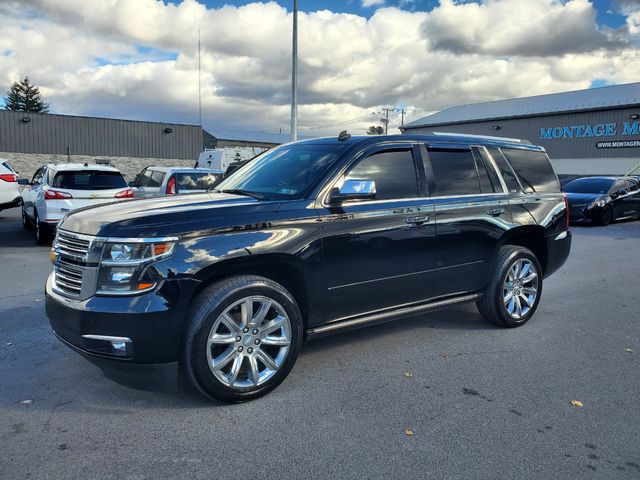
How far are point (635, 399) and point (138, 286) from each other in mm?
3515

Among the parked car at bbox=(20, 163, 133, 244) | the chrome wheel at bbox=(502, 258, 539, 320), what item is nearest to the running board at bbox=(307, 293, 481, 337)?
the chrome wheel at bbox=(502, 258, 539, 320)

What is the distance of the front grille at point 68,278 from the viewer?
3555 mm

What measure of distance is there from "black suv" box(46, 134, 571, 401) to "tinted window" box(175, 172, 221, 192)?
6.30 metres

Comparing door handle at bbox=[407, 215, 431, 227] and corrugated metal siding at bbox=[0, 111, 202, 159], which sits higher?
corrugated metal siding at bbox=[0, 111, 202, 159]

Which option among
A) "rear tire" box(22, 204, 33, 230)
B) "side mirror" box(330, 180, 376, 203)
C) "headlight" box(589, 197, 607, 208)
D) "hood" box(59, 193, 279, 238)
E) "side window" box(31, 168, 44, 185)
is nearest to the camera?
"hood" box(59, 193, 279, 238)

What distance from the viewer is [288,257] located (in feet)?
12.6

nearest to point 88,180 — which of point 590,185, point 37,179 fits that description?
point 37,179

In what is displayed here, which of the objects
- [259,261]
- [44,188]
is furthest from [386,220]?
[44,188]

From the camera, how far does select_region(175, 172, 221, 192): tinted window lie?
11273 millimetres

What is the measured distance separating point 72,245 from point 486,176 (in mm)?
3782

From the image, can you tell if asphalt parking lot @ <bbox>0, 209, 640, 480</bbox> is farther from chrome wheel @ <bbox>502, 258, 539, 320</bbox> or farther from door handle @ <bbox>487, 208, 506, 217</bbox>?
door handle @ <bbox>487, 208, 506, 217</bbox>

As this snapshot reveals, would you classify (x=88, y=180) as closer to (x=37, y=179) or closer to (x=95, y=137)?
(x=37, y=179)

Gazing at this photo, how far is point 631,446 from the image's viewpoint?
3.18m

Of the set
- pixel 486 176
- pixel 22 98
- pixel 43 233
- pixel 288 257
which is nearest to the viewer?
pixel 288 257
